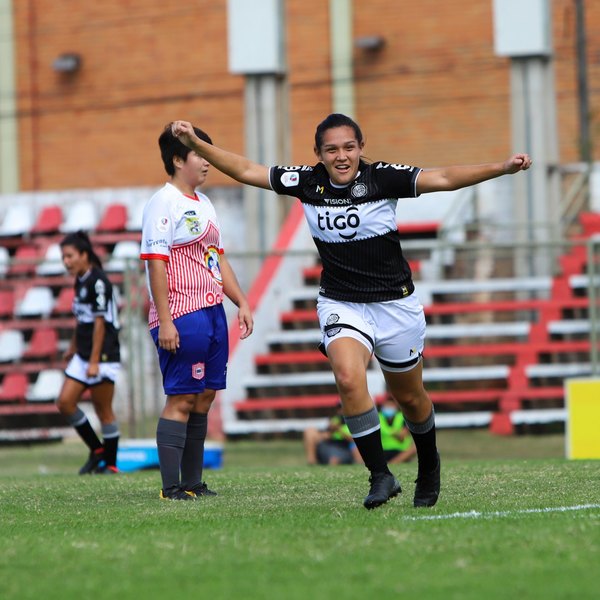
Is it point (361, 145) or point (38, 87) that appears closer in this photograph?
point (361, 145)

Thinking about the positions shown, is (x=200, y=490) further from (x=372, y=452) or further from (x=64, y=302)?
(x=64, y=302)

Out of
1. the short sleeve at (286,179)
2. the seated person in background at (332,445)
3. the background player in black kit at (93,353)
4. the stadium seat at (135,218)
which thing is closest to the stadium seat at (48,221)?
the stadium seat at (135,218)

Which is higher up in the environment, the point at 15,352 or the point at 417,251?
the point at 417,251

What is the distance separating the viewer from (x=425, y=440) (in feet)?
24.9

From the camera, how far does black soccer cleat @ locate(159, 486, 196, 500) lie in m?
8.33

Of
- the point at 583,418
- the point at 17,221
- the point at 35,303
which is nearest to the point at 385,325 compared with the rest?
the point at 583,418

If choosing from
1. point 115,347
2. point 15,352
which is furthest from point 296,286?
point 115,347

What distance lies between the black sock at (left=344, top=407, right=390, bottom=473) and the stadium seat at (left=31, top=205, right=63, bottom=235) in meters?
20.4

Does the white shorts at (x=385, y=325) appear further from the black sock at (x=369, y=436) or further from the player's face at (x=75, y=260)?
the player's face at (x=75, y=260)

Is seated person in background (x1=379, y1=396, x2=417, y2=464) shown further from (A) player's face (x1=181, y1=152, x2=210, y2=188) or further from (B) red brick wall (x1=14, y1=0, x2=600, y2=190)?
(B) red brick wall (x1=14, y1=0, x2=600, y2=190)

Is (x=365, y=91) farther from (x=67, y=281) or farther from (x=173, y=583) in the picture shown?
(x=173, y=583)

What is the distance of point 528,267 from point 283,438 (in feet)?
12.7

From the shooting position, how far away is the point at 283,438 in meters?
18.8

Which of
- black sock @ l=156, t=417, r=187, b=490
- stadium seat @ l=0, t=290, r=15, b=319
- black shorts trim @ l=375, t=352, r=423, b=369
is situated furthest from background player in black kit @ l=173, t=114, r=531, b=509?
stadium seat @ l=0, t=290, r=15, b=319
